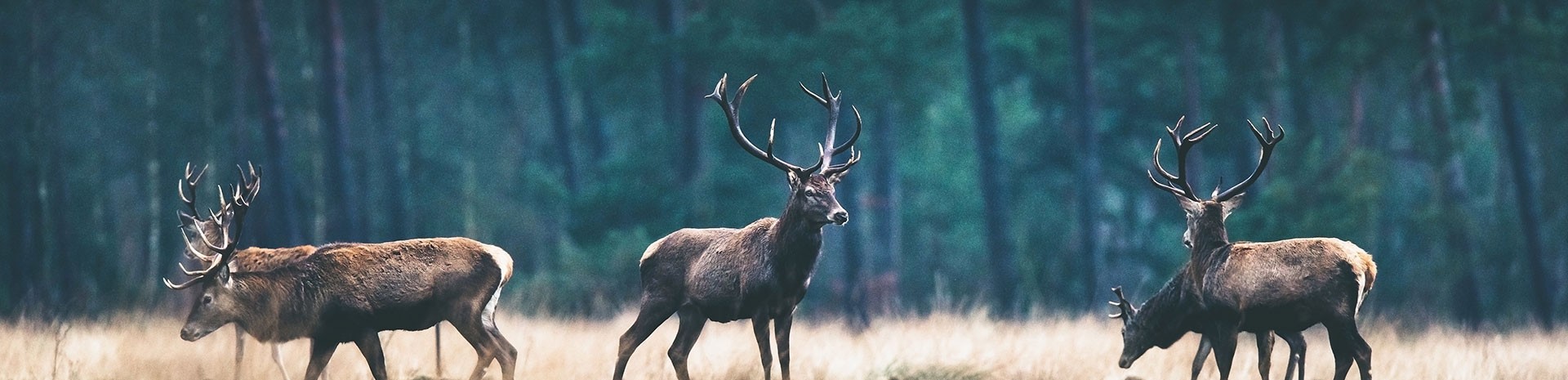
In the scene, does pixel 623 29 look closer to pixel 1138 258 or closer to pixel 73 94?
pixel 1138 258

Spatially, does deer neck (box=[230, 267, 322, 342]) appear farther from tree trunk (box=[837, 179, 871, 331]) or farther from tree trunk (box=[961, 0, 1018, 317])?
tree trunk (box=[961, 0, 1018, 317])

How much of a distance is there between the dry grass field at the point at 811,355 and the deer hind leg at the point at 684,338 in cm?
88

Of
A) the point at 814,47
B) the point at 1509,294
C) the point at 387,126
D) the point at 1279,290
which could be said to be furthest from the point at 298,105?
the point at 1279,290

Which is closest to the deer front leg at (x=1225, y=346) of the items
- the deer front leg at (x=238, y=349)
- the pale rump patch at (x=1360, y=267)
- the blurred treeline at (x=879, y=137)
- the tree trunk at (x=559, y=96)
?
the pale rump patch at (x=1360, y=267)

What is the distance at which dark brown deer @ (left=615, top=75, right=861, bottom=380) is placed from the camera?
10.1m

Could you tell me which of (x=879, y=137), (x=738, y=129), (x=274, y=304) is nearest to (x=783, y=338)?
(x=738, y=129)

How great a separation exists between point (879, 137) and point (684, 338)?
1721 centimetres

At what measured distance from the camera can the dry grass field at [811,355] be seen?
444 inches

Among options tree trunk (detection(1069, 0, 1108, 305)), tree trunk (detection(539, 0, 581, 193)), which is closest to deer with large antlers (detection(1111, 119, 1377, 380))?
tree trunk (detection(1069, 0, 1108, 305))

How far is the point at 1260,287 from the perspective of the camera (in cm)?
977

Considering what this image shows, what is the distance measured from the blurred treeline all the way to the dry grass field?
4.44 m

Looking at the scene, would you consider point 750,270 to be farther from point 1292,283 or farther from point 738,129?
point 1292,283

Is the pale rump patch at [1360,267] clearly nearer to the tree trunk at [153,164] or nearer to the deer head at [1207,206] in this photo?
the deer head at [1207,206]

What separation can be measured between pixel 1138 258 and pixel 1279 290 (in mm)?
18937
